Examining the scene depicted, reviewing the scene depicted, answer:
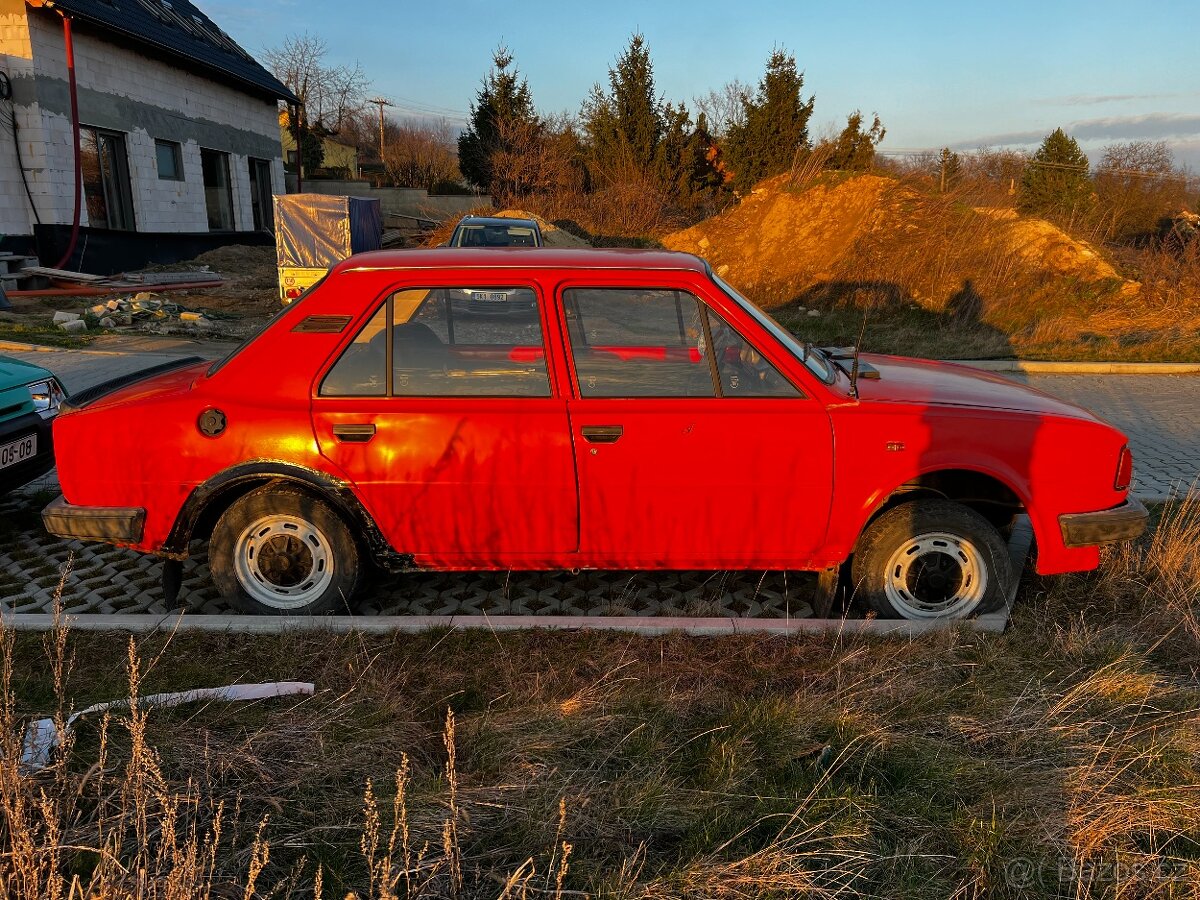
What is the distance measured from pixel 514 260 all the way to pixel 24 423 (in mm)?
3512

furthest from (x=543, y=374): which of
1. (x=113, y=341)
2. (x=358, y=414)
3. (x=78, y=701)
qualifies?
(x=113, y=341)

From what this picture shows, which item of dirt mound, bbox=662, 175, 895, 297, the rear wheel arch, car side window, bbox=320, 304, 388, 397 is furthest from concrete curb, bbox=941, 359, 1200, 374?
the rear wheel arch

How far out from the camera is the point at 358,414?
3723 millimetres

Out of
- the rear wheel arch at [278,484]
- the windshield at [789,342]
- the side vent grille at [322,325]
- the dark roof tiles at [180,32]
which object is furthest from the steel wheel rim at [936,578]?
the dark roof tiles at [180,32]

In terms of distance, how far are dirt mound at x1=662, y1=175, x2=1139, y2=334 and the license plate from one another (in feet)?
47.9

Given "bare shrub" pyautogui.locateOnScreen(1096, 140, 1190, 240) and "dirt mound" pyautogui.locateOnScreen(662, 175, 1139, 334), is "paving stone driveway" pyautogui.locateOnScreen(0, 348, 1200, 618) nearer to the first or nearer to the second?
"dirt mound" pyautogui.locateOnScreen(662, 175, 1139, 334)

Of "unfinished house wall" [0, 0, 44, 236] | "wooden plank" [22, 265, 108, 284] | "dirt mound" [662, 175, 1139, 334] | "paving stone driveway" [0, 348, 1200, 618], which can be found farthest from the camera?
"wooden plank" [22, 265, 108, 284]

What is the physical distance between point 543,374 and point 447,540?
0.91m

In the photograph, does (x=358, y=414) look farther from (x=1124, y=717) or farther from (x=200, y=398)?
(x=1124, y=717)

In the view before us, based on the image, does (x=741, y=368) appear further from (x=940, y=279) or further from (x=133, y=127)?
(x=133, y=127)

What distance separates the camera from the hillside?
1382cm

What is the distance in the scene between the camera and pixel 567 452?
12.1ft

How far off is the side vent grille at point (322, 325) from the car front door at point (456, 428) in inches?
3.8

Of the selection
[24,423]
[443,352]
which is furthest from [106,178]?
[443,352]
